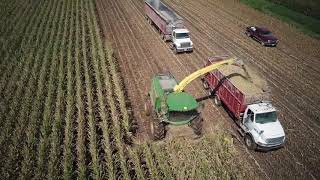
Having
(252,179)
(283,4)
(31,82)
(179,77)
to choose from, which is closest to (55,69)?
(31,82)

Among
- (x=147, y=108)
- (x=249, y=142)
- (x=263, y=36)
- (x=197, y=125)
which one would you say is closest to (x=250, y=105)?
(x=249, y=142)

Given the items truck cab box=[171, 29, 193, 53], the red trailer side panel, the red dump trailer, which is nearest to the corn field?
the red dump trailer

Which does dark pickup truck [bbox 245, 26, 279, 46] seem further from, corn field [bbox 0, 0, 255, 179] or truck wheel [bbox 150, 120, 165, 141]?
truck wheel [bbox 150, 120, 165, 141]

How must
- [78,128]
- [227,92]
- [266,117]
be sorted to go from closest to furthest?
[266,117] < [78,128] < [227,92]

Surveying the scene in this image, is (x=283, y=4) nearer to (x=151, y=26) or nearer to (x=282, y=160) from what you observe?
(x=151, y=26)

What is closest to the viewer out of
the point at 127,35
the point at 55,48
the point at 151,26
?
the point at 55,48

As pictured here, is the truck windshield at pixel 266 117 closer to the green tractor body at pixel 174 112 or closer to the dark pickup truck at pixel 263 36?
the green tractor body at pixel 174 112

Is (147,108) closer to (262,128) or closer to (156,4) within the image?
(262,128)
